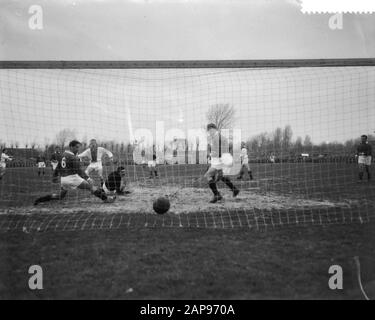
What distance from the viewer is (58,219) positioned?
5.93 meters

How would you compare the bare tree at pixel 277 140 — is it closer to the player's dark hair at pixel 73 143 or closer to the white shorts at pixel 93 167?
the player's dark hair at pixel 73 143

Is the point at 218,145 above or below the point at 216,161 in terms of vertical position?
above

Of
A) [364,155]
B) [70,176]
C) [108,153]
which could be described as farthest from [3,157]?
[364,155]

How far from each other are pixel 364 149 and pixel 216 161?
713 cm

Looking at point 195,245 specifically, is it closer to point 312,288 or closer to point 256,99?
point 312,288

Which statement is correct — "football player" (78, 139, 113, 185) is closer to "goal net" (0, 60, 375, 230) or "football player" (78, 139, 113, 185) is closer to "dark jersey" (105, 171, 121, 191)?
"dark jersey" (105, 171, 121, 191)

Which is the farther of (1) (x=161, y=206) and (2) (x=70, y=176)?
(2) (x=70, y=176)

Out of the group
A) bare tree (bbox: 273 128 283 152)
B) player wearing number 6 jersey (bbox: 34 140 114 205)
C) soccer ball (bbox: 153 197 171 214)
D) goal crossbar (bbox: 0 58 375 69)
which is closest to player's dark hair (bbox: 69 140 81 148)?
player wearing number 6 jersey (bbox: 34 140 114 205)

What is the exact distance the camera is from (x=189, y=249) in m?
4.16

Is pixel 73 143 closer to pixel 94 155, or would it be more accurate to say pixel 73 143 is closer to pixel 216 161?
pixel 94 155

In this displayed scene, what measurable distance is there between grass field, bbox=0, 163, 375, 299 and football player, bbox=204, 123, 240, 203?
0.92 metres

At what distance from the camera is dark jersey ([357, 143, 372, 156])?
1151 cm

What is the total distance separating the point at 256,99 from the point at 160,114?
2186 mm
